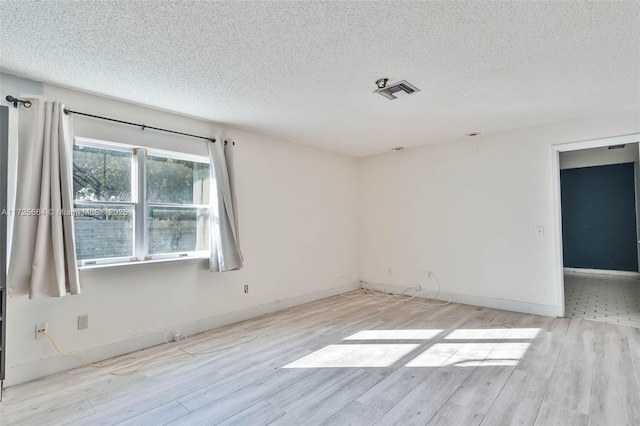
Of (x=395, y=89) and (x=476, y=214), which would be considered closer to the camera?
(x=395, y=89)

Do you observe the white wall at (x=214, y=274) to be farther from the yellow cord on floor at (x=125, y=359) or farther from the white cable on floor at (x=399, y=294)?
the white cable on floor at (x=399, y=294)

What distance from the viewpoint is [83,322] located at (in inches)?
111

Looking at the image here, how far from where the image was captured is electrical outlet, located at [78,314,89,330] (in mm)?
2799

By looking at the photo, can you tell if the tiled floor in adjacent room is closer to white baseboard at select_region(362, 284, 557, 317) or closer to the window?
white baseboard at select_region(362, 284, 557, 317)

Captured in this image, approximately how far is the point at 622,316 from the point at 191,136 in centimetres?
564

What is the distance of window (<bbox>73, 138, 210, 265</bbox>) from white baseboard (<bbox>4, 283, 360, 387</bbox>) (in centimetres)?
78

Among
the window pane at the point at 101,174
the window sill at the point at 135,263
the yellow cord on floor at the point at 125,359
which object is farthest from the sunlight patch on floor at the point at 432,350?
the window pane at the point at 101,174

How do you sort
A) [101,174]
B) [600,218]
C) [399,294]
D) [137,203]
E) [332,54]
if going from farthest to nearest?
[600,218]
[399,294]
[137,203]
[101,174]
[332,54]

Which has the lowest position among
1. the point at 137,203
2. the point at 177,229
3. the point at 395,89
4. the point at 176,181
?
the point at 177,229

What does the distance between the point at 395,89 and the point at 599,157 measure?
6.41 metres

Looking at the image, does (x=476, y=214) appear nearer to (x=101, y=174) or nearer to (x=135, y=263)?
(x=135, y=263)

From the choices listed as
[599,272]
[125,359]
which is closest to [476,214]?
[599,272]

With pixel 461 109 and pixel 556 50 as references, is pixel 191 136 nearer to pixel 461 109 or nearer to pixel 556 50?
pixel 461 109

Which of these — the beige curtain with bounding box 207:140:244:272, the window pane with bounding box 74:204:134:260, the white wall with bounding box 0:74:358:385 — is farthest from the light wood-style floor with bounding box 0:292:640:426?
the window pane with bounding box 74:204:134:260
